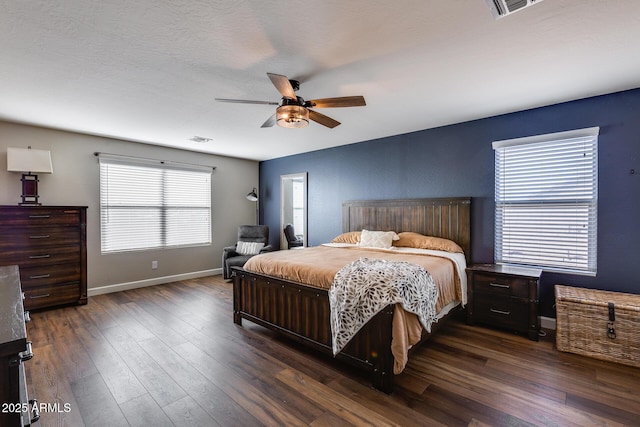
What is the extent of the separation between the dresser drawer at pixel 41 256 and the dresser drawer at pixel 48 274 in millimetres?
59

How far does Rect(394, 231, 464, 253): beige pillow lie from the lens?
3.69 meters

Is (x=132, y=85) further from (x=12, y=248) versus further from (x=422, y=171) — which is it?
(x=422, y=171)

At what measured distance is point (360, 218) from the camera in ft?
16.0

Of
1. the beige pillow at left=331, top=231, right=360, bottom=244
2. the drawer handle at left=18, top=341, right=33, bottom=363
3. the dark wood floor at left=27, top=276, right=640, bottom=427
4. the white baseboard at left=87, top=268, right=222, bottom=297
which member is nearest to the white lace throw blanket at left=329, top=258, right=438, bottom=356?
the dark wood floor at left=27, top=276, right=640, bottom=427

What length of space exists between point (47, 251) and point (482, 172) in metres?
5.80

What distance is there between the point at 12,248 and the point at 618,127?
6.99 metres

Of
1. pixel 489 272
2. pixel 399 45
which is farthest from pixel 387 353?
pixel 399 45

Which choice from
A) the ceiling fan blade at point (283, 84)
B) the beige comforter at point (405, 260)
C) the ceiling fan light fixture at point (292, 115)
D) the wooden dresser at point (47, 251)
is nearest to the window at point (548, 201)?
the beige comforter at point (405, 260)

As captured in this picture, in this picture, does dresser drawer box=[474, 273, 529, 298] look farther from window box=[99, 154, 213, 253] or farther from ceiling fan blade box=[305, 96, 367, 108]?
window box=[99, 154, 213, 253]

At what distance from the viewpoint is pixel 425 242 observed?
386 centimetres

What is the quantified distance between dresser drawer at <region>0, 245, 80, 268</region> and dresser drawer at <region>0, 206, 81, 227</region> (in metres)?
0.34

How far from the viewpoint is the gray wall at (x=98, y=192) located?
12.9ft

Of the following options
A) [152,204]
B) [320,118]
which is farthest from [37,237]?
[320,118]

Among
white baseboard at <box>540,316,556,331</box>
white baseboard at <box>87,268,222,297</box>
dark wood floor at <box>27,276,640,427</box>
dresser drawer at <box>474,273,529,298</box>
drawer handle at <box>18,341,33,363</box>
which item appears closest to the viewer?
drawer handle at <box>18,341,33,363</box>
